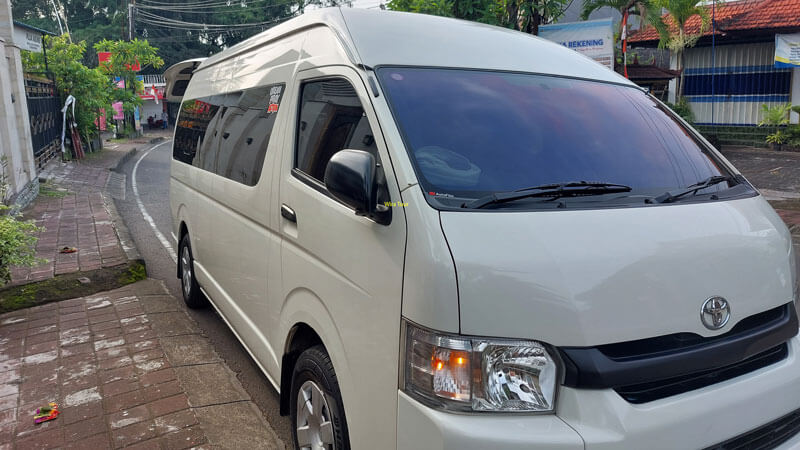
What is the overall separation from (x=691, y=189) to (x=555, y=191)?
2.35 feet

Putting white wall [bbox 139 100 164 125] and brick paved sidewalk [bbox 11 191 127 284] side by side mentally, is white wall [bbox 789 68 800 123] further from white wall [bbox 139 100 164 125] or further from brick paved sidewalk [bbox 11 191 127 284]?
white wall [bbox 139 100 164 125]

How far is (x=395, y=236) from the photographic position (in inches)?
85.4

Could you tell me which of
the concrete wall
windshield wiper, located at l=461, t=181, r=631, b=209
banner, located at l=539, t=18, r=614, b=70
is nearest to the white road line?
the concrete wall

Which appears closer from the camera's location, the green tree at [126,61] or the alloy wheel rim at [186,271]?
the alloy wheel rim at [186,271]

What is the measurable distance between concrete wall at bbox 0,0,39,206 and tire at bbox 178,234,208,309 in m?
5.47

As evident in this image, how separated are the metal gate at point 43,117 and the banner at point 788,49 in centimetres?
1915

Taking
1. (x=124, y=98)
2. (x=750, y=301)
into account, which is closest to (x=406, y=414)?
(x=750, y=301)

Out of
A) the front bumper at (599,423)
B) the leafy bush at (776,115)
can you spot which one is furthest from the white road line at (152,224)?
the leafy bush at (776,115)

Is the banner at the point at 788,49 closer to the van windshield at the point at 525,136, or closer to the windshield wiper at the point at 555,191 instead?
the van windshield at the point at 525,136

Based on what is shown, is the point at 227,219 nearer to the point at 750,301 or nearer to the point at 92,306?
the point at 92,306

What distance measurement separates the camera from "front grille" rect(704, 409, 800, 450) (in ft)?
7.00

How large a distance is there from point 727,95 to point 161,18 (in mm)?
43403

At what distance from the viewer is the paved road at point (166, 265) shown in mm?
4133

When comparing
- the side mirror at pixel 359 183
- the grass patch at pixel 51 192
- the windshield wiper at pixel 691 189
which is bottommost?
the grass patch at pixel 51 192
